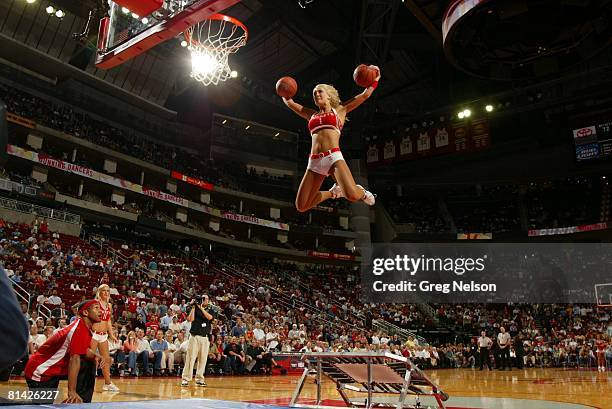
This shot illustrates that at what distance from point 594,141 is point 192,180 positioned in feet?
71.9

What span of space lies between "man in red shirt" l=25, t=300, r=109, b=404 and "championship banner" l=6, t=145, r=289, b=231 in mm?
19307

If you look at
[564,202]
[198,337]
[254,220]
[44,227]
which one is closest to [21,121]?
[44,227]

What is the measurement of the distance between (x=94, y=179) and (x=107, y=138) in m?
3.19

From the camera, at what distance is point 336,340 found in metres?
20.5

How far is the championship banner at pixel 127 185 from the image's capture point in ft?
75.6

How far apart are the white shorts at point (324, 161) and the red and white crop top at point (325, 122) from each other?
0.32 meters

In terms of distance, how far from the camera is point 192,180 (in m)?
29.9

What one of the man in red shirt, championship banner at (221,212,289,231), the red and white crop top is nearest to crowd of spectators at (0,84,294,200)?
championship banner at (221,212,289,231)

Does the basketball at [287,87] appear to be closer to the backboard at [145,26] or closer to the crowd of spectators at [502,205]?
the backboard at [145,26]

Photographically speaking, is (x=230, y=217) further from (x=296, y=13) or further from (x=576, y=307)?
(x=576, y=307)

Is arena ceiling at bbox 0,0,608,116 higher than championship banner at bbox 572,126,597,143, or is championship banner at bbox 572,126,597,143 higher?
arena ceiling at bbox 0,0,608,116

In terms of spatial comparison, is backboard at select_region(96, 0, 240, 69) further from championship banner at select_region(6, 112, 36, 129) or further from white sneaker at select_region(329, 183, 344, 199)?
championship banner at select_region(6, 112, 36, 129)

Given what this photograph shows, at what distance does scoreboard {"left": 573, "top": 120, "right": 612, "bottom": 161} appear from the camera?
1049 inches

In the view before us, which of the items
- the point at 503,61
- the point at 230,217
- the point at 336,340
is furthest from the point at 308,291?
the point at 503,61
